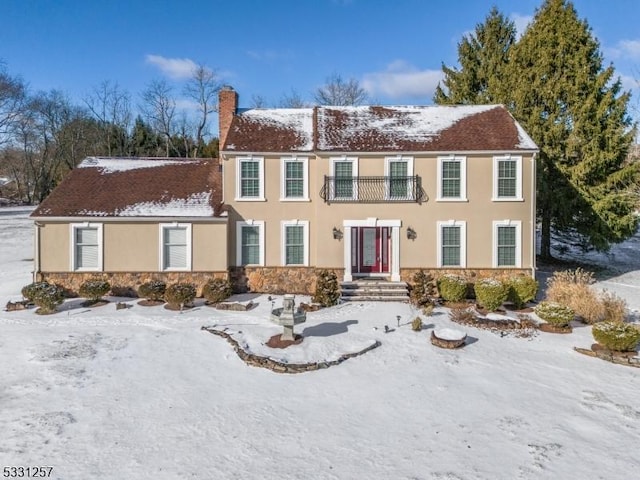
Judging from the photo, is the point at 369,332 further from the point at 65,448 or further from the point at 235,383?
the point at 65,448

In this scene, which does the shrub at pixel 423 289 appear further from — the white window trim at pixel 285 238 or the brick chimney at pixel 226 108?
the brick chimney at pixel 226 108

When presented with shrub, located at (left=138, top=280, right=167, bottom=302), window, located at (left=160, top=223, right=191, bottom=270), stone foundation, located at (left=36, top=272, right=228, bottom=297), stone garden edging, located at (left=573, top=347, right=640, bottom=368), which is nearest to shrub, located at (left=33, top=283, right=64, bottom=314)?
stone foundation, located at (left=36, top=272, right=228, bottom=297)

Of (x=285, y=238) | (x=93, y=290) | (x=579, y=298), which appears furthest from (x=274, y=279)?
(x=579, y=298)

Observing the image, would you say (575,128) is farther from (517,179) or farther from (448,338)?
(448,338)

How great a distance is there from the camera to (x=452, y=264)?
16.5 meters

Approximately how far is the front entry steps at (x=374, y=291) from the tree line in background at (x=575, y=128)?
10555 mm

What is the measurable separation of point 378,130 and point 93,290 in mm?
12734

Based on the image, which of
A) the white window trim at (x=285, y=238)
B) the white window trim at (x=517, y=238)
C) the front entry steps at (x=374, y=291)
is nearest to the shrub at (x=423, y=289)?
the front entry steps at (x=374, y=291)

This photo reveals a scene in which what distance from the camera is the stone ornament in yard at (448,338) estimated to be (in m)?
11.0

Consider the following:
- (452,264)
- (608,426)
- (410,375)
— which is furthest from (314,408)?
(452,264)

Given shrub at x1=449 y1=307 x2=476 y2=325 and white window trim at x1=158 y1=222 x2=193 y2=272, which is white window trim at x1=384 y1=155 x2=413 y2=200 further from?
white window trim at x1=158 y1=222 x2=193 y2=272

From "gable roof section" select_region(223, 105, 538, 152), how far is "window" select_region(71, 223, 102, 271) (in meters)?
6.10

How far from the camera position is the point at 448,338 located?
11086mm

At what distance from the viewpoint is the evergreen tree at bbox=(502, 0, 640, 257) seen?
782 inches
